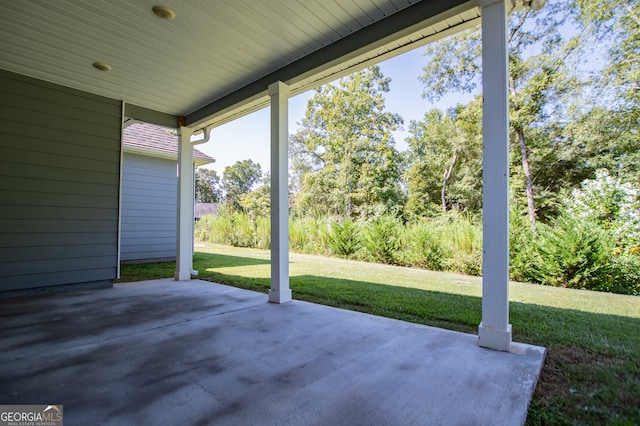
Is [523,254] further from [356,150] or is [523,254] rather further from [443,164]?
[443,164]

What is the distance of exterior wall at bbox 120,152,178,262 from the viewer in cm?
738

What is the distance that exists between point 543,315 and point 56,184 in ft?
21.5

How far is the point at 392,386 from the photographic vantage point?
1.87 m

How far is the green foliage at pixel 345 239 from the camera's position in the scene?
359 inches

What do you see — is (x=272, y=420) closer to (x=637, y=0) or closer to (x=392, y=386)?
(x=392, y=386)

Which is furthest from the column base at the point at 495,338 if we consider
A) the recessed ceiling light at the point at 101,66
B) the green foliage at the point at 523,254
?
the recessed ceiling light at the point at 101,66

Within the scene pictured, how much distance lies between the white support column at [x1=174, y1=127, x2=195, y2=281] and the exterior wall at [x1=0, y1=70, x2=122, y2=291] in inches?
37.3

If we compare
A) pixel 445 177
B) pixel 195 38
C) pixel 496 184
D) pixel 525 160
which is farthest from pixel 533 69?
pixel 195 38

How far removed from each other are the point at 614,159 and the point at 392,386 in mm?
11035

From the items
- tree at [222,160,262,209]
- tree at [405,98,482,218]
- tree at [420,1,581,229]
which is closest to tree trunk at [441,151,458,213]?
tree at [405,98,482,218]

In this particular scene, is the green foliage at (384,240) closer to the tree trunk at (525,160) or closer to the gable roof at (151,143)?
the gable roof at (151,143)

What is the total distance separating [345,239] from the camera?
927 cm

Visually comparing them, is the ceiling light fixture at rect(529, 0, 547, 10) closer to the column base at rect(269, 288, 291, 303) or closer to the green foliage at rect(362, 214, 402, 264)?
the column base at rect(269, 288, 291, 303)

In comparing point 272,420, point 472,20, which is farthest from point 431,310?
point 472,20
